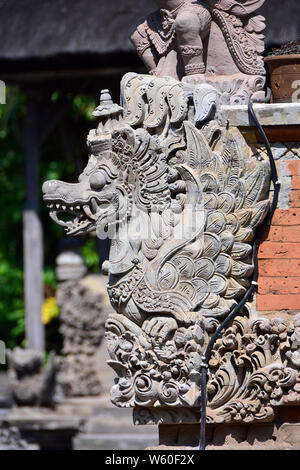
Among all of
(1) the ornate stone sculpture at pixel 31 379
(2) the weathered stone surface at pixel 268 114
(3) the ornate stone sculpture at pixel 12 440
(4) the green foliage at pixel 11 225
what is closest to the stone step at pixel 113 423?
(1) the ornate stone sculpture at pixel 31 379

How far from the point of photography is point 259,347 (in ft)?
19.1

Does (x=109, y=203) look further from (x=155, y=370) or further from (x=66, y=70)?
(x=66, y=70)

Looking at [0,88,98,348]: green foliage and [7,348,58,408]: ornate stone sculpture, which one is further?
[0,88,98,348]: green foliage

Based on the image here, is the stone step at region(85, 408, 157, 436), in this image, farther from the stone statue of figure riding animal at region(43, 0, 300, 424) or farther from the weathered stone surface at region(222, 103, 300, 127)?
the weathered stone surface at region(222, 103, 300, 127)

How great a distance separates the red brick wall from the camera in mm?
5879

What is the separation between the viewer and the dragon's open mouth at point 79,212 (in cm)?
590

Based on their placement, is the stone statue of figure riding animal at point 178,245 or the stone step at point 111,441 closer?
the stone statue of figure riding animal at point 178,245

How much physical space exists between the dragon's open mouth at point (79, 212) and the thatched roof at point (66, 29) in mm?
6828

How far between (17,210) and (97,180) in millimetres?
13514

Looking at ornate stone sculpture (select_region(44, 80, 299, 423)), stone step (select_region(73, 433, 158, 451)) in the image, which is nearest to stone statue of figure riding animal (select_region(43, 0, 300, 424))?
ornate stone sculpture (select_region(44, 80, 299, 423))

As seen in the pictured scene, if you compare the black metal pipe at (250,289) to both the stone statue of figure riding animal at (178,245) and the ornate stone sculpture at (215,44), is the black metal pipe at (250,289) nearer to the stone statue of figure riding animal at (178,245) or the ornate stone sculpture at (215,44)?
the stone statue of figure riding animal at (178,245)

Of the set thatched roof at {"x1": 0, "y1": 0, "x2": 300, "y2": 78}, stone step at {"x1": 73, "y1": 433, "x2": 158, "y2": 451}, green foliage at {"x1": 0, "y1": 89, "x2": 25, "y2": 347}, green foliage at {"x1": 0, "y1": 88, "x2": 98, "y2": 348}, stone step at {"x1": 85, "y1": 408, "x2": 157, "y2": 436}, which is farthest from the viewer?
green foliage at {"x1": 0, "y1": 89, "x2": 25, "y2": 347}

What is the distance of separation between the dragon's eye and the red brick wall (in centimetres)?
78

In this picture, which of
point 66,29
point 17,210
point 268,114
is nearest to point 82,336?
point 66,29
